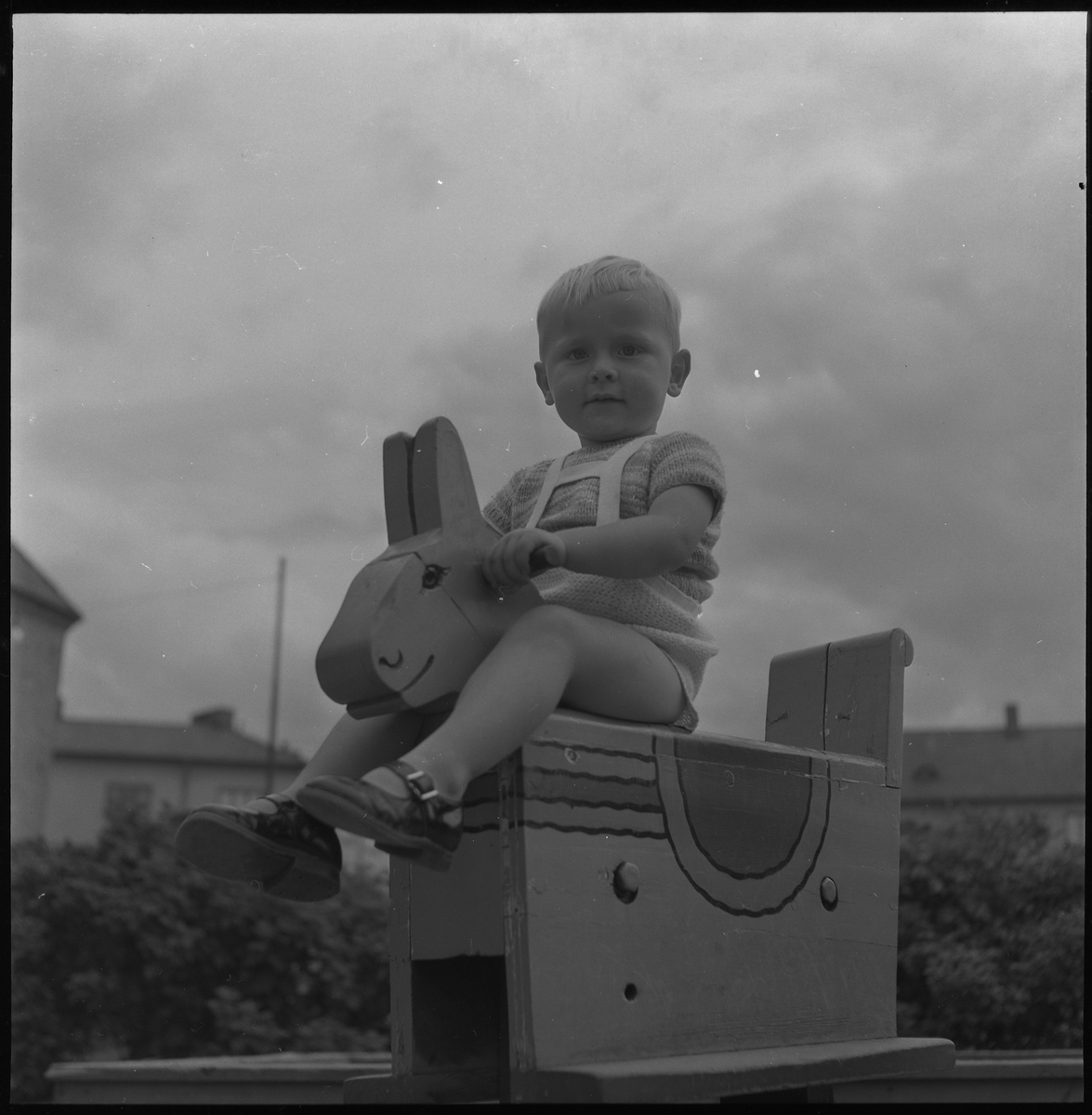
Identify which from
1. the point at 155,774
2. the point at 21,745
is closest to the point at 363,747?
the point at 21,745

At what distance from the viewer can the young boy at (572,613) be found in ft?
5.82

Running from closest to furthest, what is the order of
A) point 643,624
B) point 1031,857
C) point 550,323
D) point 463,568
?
point 463,568 → point 643,624 → point 550,323 → point 1031,857

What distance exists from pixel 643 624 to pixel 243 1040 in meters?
5.31

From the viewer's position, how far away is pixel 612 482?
2199mm

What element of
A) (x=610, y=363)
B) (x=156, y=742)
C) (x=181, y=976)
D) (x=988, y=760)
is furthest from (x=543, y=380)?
(x=156, y=742)

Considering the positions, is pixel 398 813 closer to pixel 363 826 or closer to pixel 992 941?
pixel 363 826

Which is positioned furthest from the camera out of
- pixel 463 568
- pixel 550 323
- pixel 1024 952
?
pixel 1024 952

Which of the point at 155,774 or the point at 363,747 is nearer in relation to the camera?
the point at 363,747

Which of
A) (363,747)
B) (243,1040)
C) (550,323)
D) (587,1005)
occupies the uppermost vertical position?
(550,323)

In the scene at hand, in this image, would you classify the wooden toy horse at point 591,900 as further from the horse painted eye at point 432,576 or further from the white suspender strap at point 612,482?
the white suspender strap at point 612,482

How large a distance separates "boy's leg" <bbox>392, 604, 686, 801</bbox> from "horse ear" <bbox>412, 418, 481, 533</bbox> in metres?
0.18

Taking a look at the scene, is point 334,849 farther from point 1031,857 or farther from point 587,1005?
point 1031,857

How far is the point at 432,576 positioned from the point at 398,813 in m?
0.38

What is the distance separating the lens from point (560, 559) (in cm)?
195
